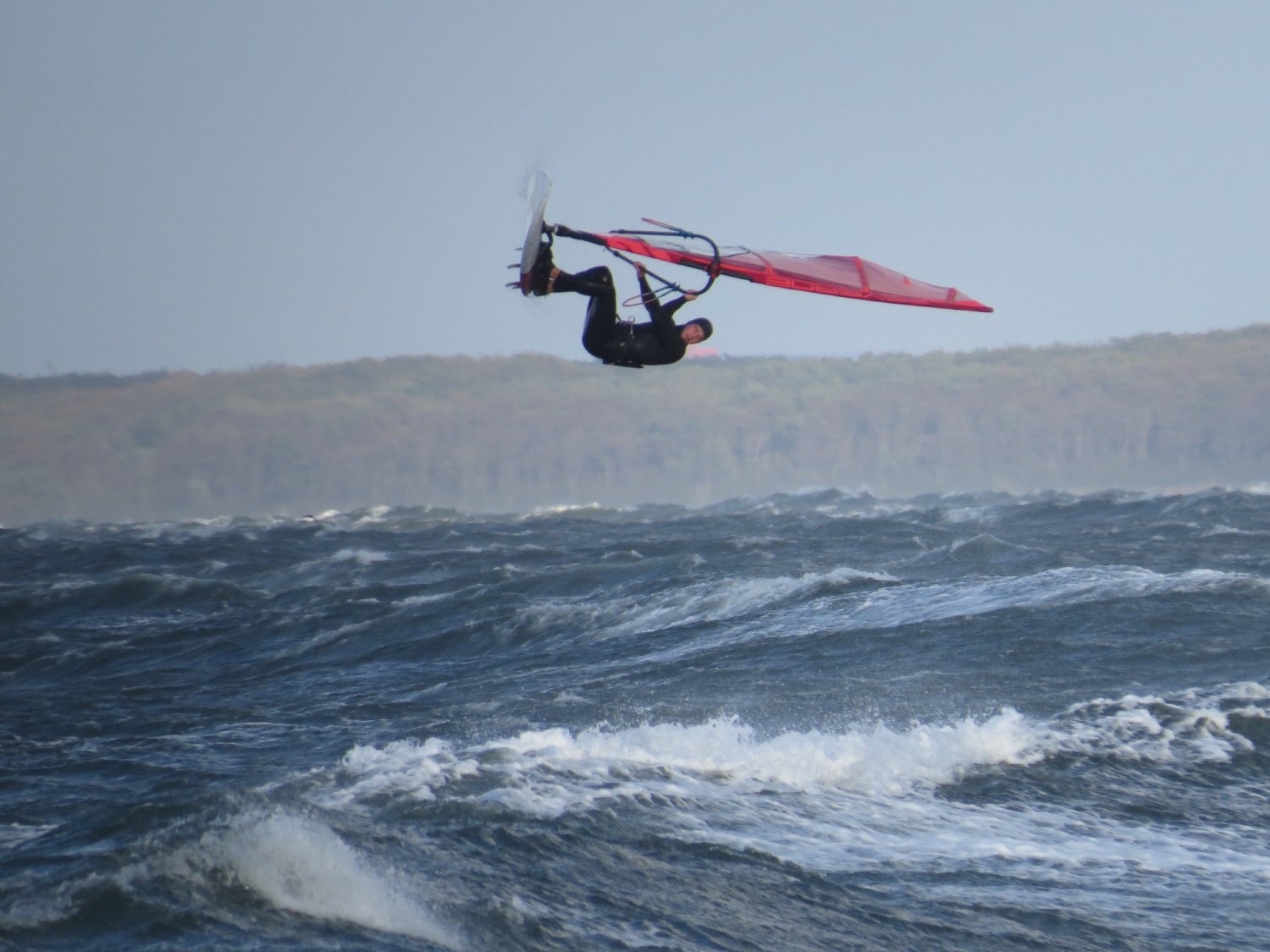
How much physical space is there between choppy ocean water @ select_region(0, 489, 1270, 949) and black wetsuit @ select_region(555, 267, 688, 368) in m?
3.32

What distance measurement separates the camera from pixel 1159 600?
55.6ft

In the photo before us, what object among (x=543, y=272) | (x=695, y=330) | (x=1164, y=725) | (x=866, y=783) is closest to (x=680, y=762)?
(x=866, y=783)

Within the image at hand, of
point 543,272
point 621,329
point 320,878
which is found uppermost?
point 543,272

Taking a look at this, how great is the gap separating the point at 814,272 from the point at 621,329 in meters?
1.89

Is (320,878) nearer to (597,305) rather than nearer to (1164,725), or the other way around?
(597,305)

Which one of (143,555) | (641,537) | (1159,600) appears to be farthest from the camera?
(641,537)

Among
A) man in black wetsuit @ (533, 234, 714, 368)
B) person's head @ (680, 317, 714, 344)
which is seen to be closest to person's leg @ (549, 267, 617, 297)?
man in black wetsuit @ (533, 234, 714, 368)

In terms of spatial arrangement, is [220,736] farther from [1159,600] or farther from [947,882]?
[1159,600]

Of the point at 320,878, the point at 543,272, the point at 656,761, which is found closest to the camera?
the point at 320,878

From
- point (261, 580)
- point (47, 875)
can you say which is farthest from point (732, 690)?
point (261, 580)

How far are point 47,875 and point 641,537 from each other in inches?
992

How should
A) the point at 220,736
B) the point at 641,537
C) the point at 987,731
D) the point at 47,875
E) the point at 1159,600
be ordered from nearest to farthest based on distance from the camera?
the point at 47,875, the point at 987,731, the point at 220,736, the point at 1159,600, the point at 641,537

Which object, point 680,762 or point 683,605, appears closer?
point 680,762

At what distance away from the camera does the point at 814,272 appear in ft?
33.5
